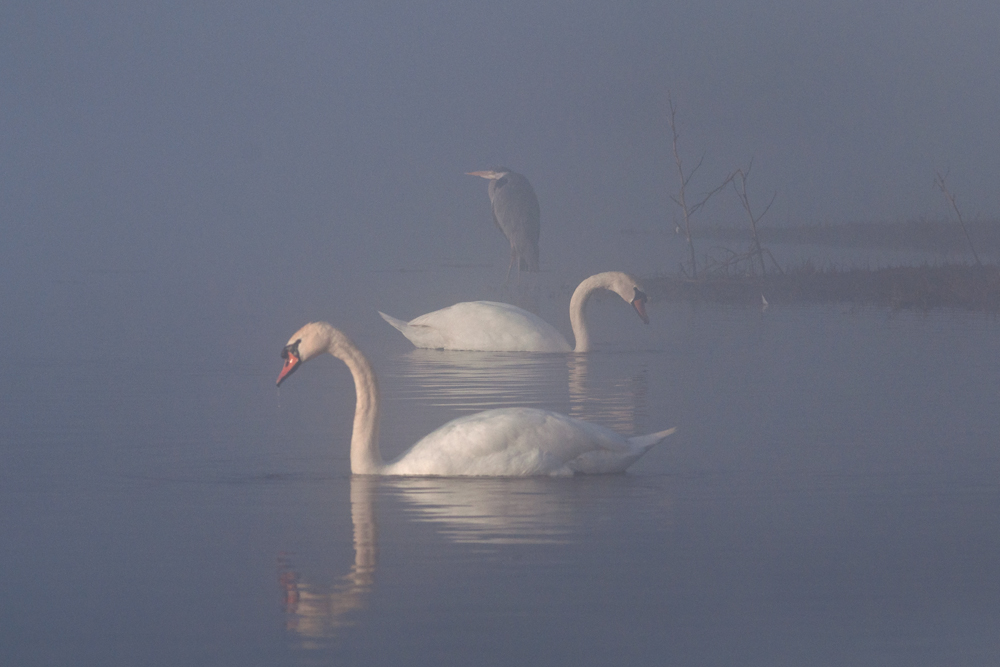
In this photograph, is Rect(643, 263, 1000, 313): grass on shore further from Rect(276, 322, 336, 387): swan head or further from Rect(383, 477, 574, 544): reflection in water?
Rect(276, 322, 336, 387): swan head

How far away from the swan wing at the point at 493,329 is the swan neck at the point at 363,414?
21.7 feet

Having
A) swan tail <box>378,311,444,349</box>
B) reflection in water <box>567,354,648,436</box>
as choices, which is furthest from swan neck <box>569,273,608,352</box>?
swan tail <box>378,311,444,349</box>

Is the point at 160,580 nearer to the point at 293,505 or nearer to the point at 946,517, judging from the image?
the point at 293,505

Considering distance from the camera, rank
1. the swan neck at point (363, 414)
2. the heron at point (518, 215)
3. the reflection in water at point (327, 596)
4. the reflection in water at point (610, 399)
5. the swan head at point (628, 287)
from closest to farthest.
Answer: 1. the reflection in water at point (327, 596)
2. the swan neck at point (363, 414)
3. the reflection in water at point (610, 399)
4. the swan head at point (628, 287)
5. the heron at point (518, 215)

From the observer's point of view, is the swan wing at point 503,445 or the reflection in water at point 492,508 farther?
the swan wing at point 503,445

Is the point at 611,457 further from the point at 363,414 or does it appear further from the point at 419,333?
the point at 419,333

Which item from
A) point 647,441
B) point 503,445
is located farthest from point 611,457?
point 503,445

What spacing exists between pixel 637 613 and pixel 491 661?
0.72 m

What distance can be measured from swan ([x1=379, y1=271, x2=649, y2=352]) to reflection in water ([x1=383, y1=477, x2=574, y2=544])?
6.75m

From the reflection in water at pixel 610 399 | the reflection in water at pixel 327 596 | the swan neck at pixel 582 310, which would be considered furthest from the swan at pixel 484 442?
the swan neck at pixel 582 310

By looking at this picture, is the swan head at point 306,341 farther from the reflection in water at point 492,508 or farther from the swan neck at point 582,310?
the swan neck at point 582,310

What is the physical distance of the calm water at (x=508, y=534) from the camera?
16.6ft

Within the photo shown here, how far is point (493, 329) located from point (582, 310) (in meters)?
1.10

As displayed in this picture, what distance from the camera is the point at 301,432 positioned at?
962 cm
